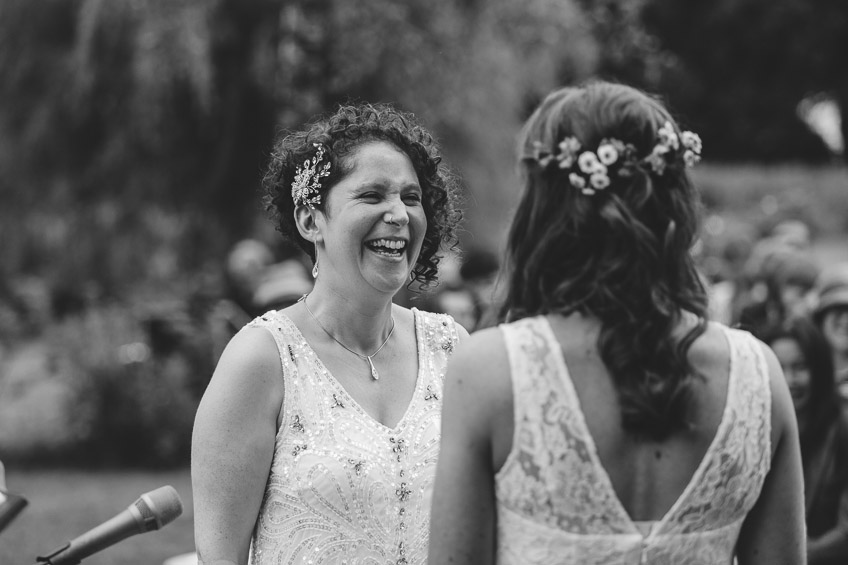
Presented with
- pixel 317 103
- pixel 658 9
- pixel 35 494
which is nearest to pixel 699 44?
pixel 658 9

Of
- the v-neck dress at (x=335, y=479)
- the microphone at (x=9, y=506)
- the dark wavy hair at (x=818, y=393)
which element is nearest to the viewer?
the microphone at (x=9, y=506)

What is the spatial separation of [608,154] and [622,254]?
0.61 feet

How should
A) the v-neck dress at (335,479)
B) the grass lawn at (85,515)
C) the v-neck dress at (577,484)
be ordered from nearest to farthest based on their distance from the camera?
1. the v-neck dress at (577,484)
2. the v-neck dress at (335,479)
3. the grass lawn at (85,515)

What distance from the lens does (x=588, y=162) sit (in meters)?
1.93

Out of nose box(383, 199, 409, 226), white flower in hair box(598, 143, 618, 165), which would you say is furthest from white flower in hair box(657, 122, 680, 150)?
nose box(383, 199, 409, 226)

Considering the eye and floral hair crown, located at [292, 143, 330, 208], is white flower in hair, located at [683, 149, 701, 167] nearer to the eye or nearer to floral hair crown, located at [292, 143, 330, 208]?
the eye

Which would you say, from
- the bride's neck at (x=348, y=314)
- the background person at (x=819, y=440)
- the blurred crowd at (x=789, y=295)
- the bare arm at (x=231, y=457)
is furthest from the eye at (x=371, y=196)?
the background person at (x=819, y=440)

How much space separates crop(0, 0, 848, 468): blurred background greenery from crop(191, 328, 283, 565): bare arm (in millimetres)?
7295

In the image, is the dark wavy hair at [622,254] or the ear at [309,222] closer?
the dark wavy hair at [622,254]

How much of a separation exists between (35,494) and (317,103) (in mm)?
4547

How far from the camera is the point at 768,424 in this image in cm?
200

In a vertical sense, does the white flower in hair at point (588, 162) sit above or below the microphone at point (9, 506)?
above

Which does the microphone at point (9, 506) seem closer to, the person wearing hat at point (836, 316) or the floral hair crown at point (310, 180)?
the floral hair crown at point (310, 180)

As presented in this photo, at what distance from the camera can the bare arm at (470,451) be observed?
1.94 metres
